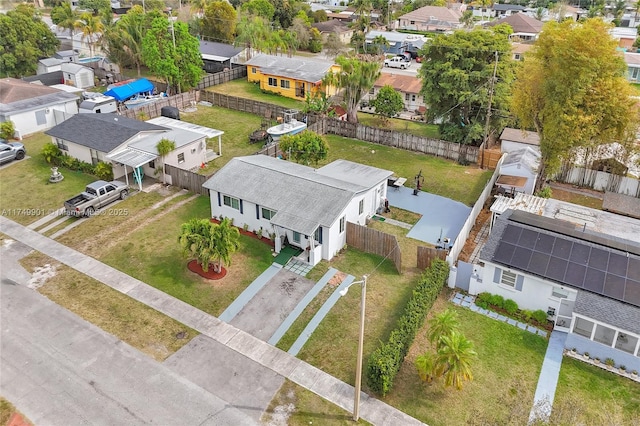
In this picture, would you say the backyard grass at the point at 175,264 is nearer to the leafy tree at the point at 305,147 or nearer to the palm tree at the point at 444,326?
the leafy tree at the point at 305,147

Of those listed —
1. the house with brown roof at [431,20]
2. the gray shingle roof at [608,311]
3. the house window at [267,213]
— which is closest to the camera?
the gray shingle roof at [608,311]

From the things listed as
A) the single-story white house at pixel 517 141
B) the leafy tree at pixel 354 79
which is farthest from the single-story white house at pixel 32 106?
the single-story white house at pixel 517 141

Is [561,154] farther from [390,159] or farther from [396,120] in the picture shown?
[396,120]

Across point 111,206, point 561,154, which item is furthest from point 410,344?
point 111,206

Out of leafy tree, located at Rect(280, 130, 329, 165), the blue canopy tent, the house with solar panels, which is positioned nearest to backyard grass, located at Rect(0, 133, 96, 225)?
the blue canopy tent

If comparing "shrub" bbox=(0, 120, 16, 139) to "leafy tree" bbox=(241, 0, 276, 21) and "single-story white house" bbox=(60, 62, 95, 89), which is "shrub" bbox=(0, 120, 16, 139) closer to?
"single-story white house" bbox=(60, 62, 95, 89)

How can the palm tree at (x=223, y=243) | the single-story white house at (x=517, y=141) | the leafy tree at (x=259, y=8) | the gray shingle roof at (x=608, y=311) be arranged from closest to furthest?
1. the gray shingle roof at (x=608, y=311)
2. the palm tree at (x=223, y=243)
3. the single-story white house at (x=517, y=141)
4. the leafy tree at (x=259, y=8)
